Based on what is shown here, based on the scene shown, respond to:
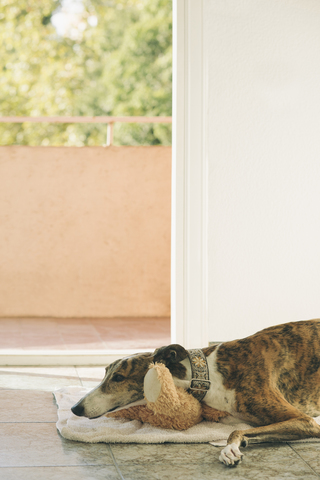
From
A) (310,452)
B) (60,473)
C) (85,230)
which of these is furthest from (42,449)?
(85,230)

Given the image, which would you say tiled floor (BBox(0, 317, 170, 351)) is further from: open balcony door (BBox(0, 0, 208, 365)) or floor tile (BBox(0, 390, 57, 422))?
floor tile (BBox(0, 390, 57, 422))

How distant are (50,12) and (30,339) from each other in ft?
38.2

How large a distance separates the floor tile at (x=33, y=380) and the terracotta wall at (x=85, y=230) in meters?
2.34

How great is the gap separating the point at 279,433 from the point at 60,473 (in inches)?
25.6

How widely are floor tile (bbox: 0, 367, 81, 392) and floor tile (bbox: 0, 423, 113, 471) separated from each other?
1.80 ft

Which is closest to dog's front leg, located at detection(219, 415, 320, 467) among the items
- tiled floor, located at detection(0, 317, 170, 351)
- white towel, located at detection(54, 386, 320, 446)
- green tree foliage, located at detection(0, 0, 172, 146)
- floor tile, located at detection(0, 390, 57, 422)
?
white towel, located at detection(54, 386, 320, 446)

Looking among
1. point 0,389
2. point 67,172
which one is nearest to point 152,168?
point 67,172

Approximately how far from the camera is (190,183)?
2777mm

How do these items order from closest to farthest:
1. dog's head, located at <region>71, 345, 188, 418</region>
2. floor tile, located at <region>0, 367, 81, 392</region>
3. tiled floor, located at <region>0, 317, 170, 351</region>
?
dog's head, located at <region>71, 345, 188, 418</region> < floor tile, located at <region>0, 367, 81, 392</region> < tiled floor, located at <region>0, 317, 170, 351</region>

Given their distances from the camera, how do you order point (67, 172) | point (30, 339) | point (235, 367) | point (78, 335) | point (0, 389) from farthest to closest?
point (67, 172), point (78, 335), point (30, 339), point (0, 389), point (235, 367)

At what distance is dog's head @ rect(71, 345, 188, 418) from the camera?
1820mm

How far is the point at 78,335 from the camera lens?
418 cm

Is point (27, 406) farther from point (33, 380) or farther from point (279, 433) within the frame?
point (279, 433)

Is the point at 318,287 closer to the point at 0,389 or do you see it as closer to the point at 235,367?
the point at 235,367
